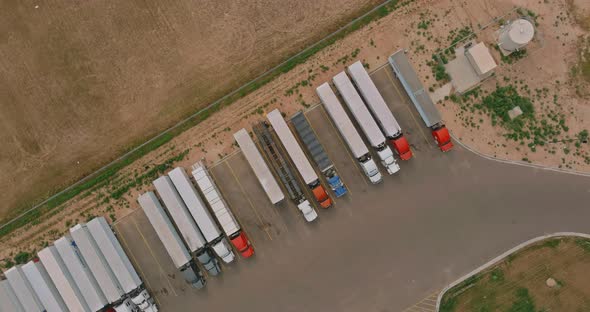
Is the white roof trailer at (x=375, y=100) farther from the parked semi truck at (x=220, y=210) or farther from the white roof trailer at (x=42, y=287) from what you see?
the white roof trailer at (x=42, y=287)

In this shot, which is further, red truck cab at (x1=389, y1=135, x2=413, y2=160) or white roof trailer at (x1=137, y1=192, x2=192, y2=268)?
red truck cab at (x1=389, y1=135, x2=413, y2=160)

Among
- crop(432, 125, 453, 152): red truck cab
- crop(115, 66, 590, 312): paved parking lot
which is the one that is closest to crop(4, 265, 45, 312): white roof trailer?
crop(115, 66, 590, 312): paved parking lot

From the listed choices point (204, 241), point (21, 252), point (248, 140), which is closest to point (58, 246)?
point (21, 252)

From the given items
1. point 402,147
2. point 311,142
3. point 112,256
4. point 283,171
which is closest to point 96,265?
point 112,256

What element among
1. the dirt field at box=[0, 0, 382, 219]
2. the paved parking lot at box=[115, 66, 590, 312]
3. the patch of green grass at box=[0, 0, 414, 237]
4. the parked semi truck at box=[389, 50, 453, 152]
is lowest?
the paved parking lot at box=[115, 66, 590, 312]

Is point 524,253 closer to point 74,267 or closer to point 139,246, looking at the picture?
point 139,246

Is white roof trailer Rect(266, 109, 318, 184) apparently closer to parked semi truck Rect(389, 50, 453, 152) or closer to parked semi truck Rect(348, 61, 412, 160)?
parked semi truck Rect(348, 61, 412, 160)
